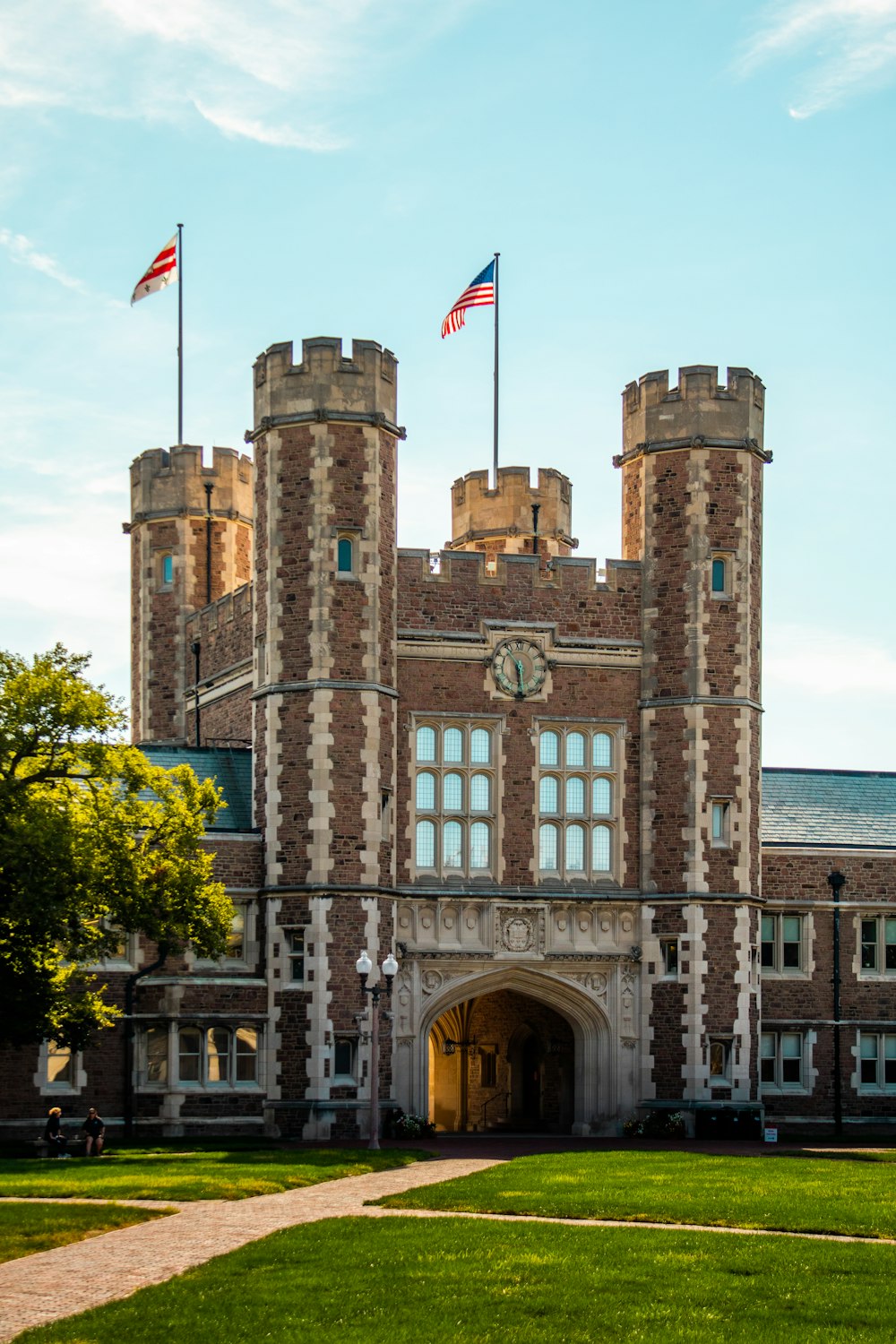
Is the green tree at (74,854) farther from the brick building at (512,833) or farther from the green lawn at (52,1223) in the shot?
the green lawn at (52,1223)

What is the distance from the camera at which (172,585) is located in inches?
2020

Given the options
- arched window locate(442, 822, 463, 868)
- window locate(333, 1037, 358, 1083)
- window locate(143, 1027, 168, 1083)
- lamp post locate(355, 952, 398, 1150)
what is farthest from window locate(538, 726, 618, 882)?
window locate(143, 1027, 168, 1083)

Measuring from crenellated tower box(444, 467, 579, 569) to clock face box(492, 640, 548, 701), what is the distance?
30.5ft

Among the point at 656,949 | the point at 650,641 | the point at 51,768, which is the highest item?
the point at 650,641

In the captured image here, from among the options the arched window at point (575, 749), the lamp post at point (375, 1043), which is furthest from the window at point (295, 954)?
the arched window at point (575, 749)

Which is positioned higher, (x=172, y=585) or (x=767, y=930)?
(x=172, y=585)

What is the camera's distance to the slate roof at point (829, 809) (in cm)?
4544

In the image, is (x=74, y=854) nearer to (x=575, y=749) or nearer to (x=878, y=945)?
(x=575, y=749)

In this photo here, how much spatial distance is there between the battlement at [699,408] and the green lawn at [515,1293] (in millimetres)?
23895

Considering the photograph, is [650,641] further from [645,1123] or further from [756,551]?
[645,1123]

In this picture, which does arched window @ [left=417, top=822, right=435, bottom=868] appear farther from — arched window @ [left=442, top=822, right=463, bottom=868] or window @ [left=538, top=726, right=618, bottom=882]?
window @ [left=538, top=726, right=618, bottom=882]

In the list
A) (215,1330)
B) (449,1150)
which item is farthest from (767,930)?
(215,1330)

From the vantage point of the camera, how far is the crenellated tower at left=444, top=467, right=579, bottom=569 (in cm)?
5253

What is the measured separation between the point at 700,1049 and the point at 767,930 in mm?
4185
